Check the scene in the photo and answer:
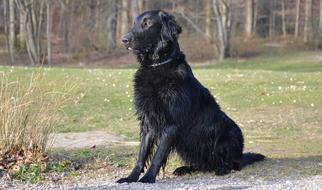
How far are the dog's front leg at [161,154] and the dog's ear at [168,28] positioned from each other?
102cm

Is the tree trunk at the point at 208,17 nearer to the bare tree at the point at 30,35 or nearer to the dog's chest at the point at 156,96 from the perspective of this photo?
the bare tree at the point at 30,35

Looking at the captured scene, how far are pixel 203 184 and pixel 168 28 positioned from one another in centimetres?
179

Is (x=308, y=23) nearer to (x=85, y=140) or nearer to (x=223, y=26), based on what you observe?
(x=223, y=26)

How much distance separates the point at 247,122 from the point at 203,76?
8.63 meters

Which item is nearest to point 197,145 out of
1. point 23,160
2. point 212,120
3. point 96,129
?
point 212,120

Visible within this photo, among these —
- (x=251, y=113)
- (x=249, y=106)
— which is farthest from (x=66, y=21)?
(x=251, y=113)

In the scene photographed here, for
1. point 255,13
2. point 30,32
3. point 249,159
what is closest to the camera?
point 249,159

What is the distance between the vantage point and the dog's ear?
7316 millimetres

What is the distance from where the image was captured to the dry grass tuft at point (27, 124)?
27.3 ft

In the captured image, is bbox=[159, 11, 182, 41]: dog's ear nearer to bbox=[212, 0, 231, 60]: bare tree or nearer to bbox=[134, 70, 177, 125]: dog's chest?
bbox=[134, 70, 177, 125]: dog's chest

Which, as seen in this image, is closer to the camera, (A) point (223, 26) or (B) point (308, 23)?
(A) point (223, 26)

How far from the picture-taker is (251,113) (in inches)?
656

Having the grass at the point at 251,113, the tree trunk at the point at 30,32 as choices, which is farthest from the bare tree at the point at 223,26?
the grass at the point at 251,113

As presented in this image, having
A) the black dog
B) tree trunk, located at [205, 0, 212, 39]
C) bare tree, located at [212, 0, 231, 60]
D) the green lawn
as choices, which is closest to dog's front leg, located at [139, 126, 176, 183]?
the black dog
